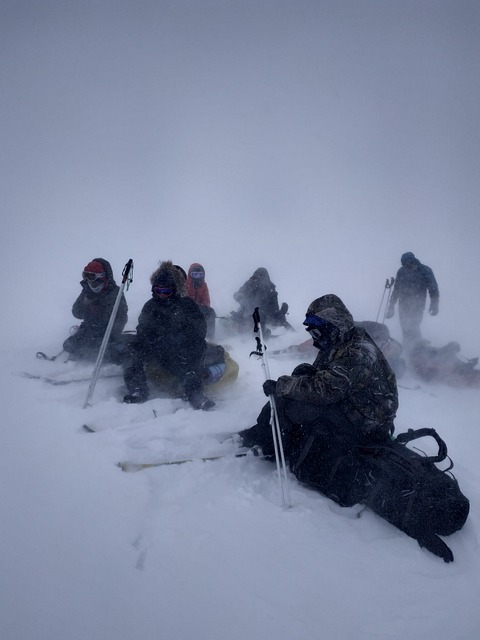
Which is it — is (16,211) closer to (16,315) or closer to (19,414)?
(16,315)

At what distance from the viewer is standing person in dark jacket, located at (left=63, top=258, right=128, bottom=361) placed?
532cm

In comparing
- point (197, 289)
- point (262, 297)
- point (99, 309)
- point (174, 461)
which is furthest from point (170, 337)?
point (262, 297)

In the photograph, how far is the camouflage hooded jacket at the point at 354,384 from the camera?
9.07 feet

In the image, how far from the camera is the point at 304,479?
9.57 feet

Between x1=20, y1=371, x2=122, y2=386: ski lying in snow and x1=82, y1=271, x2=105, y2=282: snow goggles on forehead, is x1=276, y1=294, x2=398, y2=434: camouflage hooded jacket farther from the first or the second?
x1=82, y1=271, x2=105, y2=282: snow goggles on forehead

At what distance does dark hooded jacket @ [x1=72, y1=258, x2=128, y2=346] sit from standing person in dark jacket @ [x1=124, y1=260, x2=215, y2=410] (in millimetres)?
976

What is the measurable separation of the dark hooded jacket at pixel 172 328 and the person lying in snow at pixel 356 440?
165 centimetres

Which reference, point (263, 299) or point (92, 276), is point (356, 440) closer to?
point (92, 276)

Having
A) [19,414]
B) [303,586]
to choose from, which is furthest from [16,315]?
[303,586]

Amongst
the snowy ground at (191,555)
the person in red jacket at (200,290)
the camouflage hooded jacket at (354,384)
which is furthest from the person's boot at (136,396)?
the person in red jacket at (200,290)

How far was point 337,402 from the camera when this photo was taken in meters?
2.92

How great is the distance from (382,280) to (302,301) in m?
9.26

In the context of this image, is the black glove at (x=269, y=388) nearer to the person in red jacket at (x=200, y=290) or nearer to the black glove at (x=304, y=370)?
the black glove at (x=304, y=370)

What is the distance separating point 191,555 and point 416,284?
7069mm
